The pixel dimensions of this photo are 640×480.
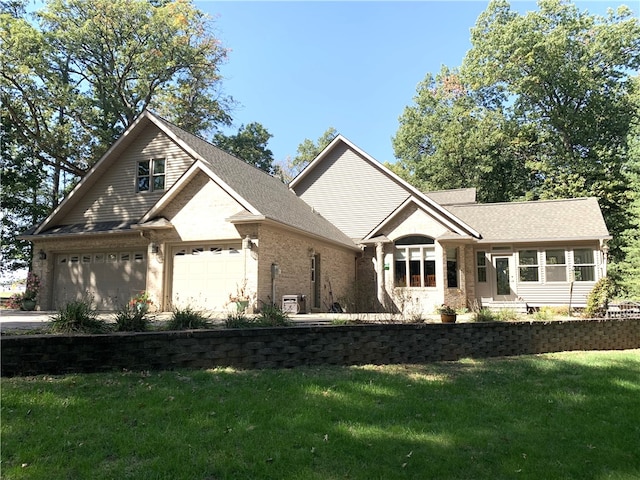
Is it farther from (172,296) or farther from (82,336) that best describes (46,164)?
(82,336)

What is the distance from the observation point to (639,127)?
2567 cm

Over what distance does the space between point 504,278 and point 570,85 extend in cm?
1989

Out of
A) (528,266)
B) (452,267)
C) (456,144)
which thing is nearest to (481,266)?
(528,266)

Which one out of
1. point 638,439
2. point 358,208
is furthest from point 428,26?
point 638,439

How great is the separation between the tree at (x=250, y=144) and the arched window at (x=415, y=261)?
71.3ft

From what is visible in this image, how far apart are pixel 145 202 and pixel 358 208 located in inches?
385

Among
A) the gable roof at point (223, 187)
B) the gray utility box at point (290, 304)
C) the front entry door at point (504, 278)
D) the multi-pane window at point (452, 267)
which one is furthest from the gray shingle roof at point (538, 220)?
the gray utility box at point (290, 304)

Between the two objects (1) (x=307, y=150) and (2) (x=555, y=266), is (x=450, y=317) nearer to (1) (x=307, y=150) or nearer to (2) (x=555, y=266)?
(2) (x=555, y=266)

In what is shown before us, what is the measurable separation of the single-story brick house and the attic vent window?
45 mm

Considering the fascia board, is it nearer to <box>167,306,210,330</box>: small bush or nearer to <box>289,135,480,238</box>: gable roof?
<box>289,135,480,238</box>: gable roof

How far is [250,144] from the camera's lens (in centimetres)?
3931

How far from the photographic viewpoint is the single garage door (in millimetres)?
16281

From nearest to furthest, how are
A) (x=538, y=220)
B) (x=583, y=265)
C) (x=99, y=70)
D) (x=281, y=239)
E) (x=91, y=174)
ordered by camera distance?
(x=281, y=239) < (x=91, y=174) < (x=583, y=265) < (x=538, y=220) < (x=99, y=70)

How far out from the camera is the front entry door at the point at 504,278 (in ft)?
64.6
